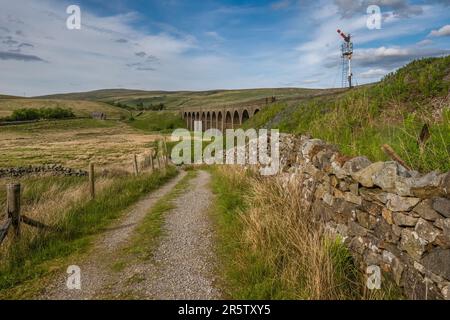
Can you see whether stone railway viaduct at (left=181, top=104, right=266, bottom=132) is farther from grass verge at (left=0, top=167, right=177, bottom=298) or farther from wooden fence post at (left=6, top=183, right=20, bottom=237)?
wooden fence post at (left=6, top=183, right=20, bottom=237)

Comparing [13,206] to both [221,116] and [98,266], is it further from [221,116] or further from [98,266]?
[221,116]

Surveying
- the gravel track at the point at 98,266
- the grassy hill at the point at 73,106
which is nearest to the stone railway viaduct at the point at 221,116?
the gravel track at the point at 98,266

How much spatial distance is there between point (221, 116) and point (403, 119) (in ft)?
131

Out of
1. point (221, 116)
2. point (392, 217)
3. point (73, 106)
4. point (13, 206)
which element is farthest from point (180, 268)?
point (73, 106)

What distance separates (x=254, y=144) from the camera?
38.5 ft

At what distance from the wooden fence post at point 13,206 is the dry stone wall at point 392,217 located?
5638mm

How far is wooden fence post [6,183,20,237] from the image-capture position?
6.28 meters

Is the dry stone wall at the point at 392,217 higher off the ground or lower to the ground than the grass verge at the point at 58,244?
higher

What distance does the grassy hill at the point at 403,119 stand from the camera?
4784mm

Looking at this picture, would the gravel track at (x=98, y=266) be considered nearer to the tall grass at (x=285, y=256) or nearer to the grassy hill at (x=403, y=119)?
the tall grass at (x=285, y=256)

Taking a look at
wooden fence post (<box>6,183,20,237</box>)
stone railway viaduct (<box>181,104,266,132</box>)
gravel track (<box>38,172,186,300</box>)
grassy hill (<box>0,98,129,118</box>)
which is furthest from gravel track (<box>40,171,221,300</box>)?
grassy hill (<box>0,98,129,118</box>)

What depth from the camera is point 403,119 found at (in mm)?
5844

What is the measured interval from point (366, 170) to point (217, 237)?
363 centimetres

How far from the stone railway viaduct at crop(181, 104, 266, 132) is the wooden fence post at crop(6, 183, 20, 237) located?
22364 millimetres
